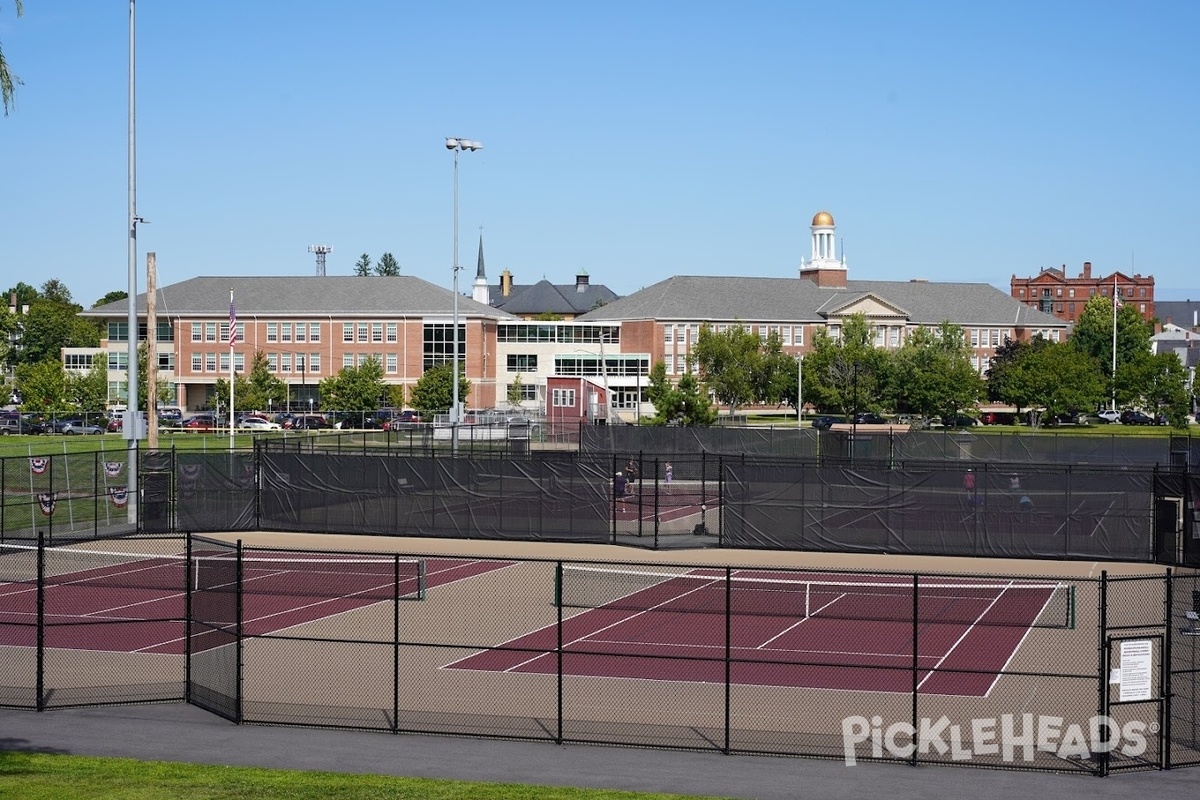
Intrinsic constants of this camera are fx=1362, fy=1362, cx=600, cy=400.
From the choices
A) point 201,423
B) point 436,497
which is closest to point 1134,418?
point 201,423

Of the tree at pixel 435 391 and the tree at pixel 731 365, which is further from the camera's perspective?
the tree at pixel 731 365

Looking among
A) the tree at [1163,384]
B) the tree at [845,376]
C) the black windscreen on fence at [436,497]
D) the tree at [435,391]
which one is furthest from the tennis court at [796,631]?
the tree at [1163,384]

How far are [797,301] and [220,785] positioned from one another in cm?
10994

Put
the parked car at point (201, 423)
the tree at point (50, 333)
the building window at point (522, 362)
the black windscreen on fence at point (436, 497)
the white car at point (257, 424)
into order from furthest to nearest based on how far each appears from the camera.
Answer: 1. the tree at point (50, 333)
2. the building window at point (522, 362)
3. the white car at point (257, 424)
4. the parked car at point (201, 423)
5. the black windscreen on fence at point (436, 497)

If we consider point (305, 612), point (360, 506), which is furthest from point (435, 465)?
point (305, 612)

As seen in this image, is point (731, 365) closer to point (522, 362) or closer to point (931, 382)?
point (931, 382)

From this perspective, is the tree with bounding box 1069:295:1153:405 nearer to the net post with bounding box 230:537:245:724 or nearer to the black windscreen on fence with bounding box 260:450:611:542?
the black windscreen on fence with bounding box 260:450:611:542

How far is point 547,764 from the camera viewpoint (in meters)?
15.7

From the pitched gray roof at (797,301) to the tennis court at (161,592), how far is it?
86.7 metres

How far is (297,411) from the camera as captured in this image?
340 feet

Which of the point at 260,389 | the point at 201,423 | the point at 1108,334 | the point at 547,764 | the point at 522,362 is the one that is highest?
the point at 1108,334

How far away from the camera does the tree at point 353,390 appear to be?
9606 centimetres

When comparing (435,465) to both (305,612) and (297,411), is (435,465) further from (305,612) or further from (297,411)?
(297,411)

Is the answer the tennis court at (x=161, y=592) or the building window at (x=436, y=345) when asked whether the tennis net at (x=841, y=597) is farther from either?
the building window at (x=436, y=345)
